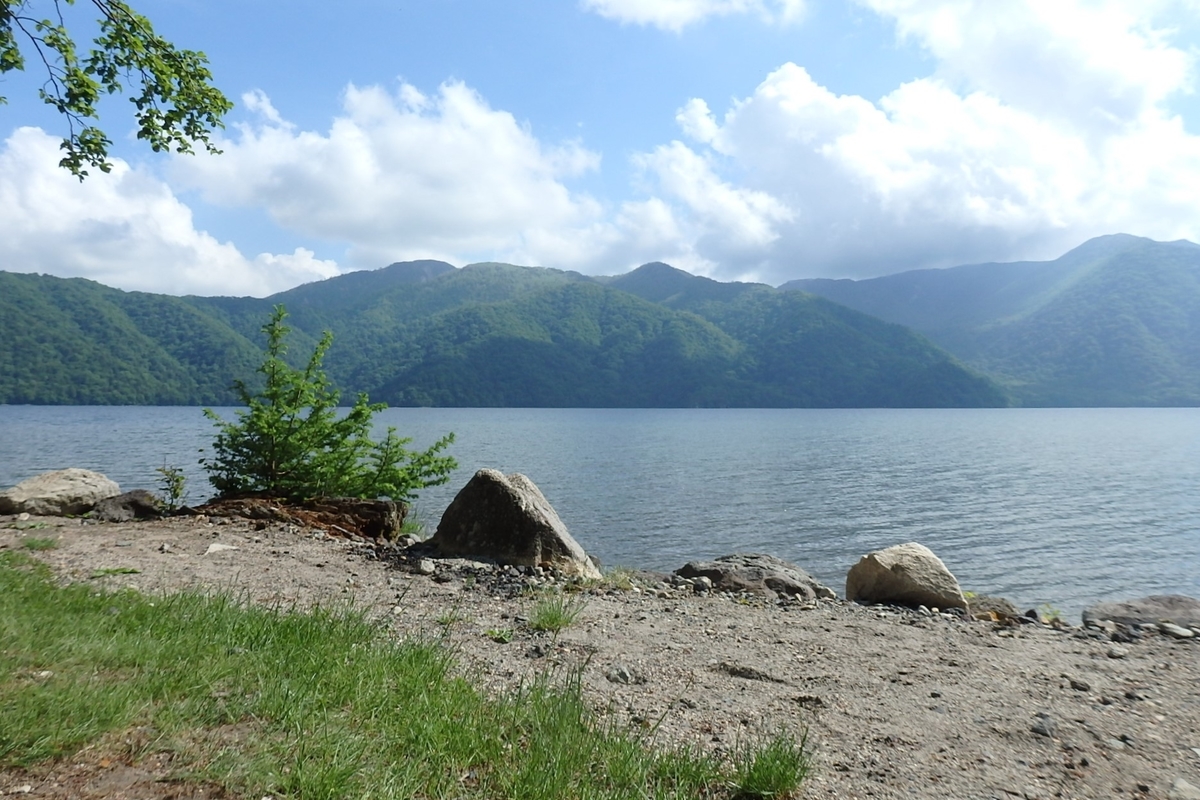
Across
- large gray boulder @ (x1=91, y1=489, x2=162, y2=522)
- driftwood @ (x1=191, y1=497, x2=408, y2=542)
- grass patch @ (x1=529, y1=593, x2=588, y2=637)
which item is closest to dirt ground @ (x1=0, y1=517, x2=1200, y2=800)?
grass patch @ (x1=529, y1=593, x2=588, y2=637)

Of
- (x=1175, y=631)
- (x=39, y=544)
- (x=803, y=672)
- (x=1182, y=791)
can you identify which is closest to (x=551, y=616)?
(x=803, y=672)

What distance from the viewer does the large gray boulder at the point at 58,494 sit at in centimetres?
1516

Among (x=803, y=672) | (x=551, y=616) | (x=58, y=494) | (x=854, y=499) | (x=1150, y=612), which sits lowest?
(x=854, y=499)

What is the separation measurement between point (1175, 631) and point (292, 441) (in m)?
16.5

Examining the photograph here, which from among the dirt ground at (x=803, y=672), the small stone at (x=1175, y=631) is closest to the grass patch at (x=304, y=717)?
the dirt ground at (x=803, y=672)

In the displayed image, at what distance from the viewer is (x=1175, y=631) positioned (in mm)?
11359

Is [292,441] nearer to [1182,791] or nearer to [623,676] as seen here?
[623,676]

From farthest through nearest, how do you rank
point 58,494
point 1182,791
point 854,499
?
point 854,499 < point 58,494 < point 1182,791

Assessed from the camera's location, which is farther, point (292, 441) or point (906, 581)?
point (292, 441)

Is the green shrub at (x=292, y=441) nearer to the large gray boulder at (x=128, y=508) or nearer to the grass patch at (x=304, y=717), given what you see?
the large gray boulder at (x=128, y=508)

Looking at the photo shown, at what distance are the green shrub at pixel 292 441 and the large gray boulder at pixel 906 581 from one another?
10635 mm

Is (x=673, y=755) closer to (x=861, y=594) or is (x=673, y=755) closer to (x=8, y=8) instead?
(x=8, y=8)

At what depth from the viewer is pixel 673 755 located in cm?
484

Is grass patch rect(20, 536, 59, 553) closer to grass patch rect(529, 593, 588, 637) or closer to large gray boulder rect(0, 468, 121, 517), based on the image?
large gray boulder rect(0, 468, 121, 517)
